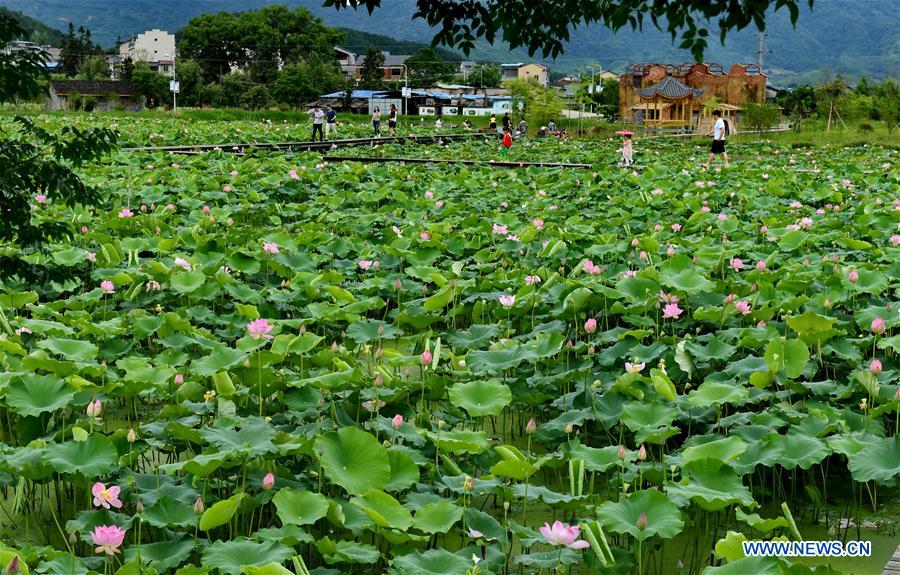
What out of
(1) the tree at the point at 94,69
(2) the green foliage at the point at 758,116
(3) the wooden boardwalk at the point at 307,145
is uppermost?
(1) the tree at the point at 94,69

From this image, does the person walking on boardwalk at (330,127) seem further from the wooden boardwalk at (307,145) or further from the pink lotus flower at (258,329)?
the pink lotus flower at (258,329)

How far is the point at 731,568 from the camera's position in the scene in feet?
7.00

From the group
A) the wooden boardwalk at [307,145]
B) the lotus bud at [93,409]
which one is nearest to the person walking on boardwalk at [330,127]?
the wooden boardwalk at [307,145]

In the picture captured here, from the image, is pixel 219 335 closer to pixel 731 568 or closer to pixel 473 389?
pixel 473 389

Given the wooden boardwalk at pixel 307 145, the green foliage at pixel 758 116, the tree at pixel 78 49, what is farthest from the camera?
the tree at pixel 78 49

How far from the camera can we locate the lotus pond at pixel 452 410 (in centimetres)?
241

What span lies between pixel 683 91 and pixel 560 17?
43.6 meters

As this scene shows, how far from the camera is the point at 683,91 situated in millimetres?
44656

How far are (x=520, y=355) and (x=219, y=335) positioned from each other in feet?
5.07

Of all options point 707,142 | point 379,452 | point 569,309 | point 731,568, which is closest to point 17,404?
point 379,452

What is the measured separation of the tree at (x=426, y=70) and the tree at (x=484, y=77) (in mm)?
1884

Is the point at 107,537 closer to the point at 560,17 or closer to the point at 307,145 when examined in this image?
Result: the point at 560,17

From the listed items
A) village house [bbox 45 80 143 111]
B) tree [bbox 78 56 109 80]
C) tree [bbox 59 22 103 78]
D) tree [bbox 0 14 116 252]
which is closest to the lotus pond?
tree [bbox 0 14 116 252]

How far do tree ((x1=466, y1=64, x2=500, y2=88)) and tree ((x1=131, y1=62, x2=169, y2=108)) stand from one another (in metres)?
36.6
